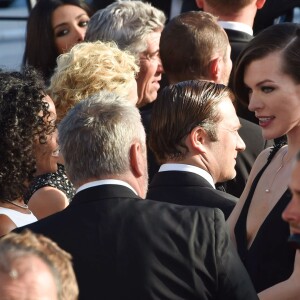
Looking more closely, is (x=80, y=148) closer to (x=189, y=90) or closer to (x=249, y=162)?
(x=189, y=90)

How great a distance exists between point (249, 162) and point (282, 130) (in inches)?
35.3

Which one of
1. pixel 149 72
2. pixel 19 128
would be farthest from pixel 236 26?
pixel 19 128

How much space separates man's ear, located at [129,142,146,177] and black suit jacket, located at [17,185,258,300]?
16 cm

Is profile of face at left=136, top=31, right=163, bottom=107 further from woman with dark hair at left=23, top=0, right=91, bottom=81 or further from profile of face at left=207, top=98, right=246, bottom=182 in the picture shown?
profile of face at left=207, top=98, right=246, bottom=182

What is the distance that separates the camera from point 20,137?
4246 mm

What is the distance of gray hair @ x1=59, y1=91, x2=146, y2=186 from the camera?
3.65 m

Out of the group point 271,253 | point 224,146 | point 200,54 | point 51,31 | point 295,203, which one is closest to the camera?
point 295,203

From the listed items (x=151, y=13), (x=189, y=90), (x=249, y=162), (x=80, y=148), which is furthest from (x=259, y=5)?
(x=80, y=148)

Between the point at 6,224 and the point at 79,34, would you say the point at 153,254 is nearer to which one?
the point at 6,224

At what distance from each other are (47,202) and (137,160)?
1.24 meters

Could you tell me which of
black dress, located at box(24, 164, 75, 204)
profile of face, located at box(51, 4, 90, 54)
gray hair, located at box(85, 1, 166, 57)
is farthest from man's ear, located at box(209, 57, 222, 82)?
profile of face, located at box(51, 4, 90, 54)

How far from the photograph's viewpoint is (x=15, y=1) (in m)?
8.37

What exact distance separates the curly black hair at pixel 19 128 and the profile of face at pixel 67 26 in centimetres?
235

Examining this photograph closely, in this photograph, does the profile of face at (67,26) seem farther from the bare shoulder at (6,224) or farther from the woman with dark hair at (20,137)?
the bare shoulder at (6,224)
